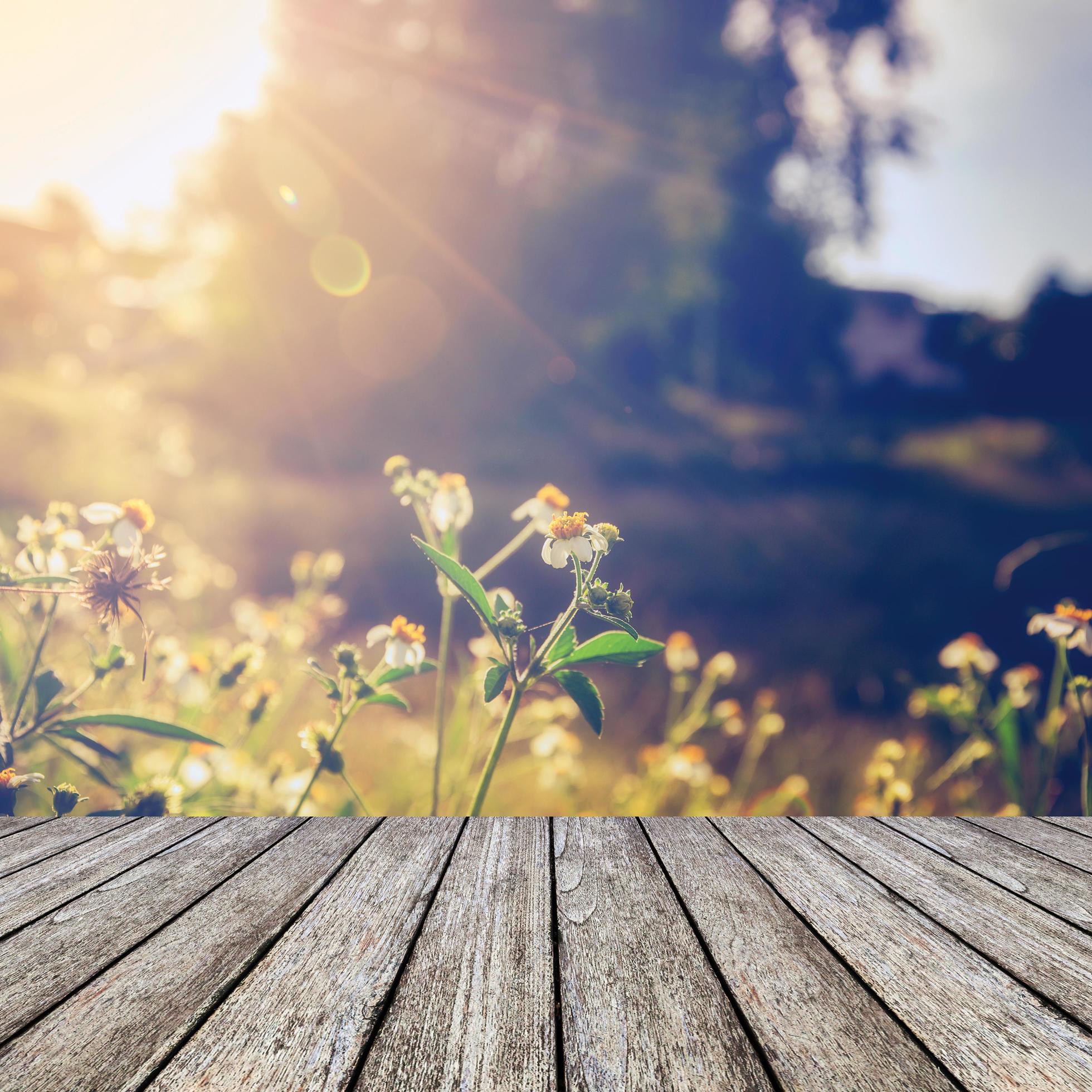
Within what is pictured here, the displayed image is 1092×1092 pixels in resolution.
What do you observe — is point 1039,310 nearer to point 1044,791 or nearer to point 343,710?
point 1044,791

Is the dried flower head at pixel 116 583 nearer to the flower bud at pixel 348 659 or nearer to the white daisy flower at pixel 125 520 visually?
the white daisy flower at pixel 125 520

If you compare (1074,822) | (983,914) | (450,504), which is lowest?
(983,914)

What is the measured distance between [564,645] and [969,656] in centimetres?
96

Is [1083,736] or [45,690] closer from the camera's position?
[45,690]

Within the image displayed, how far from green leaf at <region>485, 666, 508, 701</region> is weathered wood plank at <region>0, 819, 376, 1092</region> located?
0.32 metres

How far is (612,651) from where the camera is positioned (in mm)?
1031

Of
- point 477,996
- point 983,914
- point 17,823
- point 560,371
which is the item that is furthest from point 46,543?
point 560,371

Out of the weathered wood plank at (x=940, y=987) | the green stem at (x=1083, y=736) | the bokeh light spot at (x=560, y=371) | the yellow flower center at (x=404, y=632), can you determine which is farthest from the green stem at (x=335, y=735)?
the bokeh light spot at (x=560, y=371)

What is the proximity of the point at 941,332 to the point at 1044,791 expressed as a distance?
6.63 metres

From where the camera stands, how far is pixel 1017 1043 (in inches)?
23.9

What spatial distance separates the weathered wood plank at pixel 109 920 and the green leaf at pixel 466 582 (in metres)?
0.49

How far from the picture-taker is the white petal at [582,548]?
3.38 ft

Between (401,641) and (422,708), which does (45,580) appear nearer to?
(401,641)

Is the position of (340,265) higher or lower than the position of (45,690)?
higher
